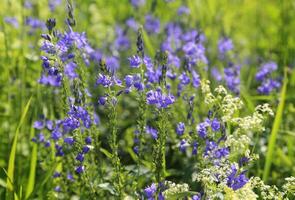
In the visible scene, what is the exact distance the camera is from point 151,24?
19.1 feet

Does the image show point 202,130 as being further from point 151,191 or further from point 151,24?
point 151,24

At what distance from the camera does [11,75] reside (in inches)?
186

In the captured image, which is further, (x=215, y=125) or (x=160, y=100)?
(x=215, y=125)

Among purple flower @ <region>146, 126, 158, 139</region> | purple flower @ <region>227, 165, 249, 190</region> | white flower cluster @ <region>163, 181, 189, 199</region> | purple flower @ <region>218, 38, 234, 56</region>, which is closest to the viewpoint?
white flower cluster @ <region>163, 181, 189, 199</region>

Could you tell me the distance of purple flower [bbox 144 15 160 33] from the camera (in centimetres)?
575

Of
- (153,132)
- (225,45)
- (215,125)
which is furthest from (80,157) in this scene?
(225,45)

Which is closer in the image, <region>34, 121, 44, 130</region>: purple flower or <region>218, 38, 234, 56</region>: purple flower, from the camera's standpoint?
<region>34, 121, 44, 130</region>: purple flower

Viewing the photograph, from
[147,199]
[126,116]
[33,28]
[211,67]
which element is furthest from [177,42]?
[147,199]

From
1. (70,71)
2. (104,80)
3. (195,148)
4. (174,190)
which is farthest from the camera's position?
(70,71)

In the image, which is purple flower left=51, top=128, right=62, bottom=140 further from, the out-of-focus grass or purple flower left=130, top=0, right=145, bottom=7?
purple flower left=130, top=0, right=145, bottom=7

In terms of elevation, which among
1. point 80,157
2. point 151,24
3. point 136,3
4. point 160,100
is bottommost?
point 80,157

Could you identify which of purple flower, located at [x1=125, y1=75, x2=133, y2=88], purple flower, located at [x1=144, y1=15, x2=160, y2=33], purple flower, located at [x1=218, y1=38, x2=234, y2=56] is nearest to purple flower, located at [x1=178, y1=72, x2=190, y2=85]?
purple flower, located at [x1=125, y1=75, x2=133, y2=88]

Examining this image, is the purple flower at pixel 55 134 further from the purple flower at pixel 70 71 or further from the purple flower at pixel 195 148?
the purple flower at pixel 195 148

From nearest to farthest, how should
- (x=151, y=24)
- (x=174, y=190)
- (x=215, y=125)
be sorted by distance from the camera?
(x=174, y=190) → (x=215, y=125) → (x=151, y=24)
